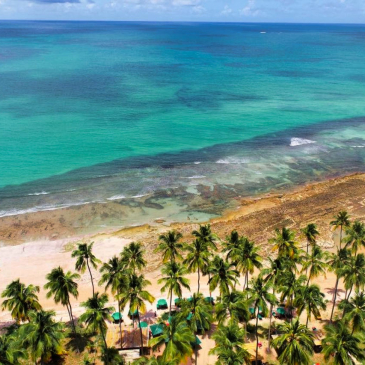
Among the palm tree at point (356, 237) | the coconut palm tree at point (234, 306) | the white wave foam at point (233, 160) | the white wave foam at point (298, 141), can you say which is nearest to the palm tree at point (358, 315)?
the coconut palm tree at point (234, 306)

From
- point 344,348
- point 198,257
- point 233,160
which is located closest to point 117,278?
point 198,257

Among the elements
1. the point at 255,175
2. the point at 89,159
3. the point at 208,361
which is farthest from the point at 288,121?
the point at 208,361

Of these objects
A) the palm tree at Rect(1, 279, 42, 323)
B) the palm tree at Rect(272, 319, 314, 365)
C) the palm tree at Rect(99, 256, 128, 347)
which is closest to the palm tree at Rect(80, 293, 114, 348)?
the palm tree at Rect(99, 256, 128, 347)

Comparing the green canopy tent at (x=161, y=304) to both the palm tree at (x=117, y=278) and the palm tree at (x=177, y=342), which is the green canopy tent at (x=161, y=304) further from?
the palm tree at (x=177, y=342)

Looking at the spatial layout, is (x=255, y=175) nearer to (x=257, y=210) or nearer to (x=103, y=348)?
(x=257, y=210)

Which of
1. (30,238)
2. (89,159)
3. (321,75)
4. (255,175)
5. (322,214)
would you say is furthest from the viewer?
(321,75)

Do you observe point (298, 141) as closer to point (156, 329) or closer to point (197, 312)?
point (156, 329)

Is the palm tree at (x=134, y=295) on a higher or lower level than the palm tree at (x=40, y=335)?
higher
